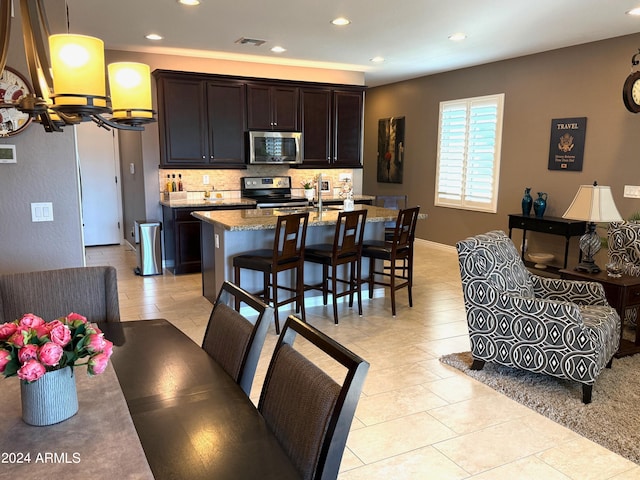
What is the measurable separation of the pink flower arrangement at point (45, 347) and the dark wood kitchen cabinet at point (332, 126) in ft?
20.0

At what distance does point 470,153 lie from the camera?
281 inches

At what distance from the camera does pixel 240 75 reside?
21.9 feet

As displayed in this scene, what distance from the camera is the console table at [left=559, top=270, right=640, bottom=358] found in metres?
3.59

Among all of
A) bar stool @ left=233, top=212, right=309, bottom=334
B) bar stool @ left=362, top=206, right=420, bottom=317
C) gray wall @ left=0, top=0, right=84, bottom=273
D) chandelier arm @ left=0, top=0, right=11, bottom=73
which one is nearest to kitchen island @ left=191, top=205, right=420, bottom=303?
bar stool @ left=233, top=212, right=309, bottom=334

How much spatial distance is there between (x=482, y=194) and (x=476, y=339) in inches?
162

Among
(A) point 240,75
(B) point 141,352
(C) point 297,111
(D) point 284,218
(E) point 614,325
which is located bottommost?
(E) point 614,325

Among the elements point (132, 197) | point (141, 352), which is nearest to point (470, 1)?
point (141, 352)

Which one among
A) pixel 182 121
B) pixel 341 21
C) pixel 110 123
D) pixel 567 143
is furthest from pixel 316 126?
pixel 110 123

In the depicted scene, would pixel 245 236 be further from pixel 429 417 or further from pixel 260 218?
pixel 429 417

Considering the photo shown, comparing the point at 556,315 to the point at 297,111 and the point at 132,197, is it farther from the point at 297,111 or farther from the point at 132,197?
the point at 132,197

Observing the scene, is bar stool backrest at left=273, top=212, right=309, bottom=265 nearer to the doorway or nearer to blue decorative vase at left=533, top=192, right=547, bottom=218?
blue decorative vase at left=533, top=192, right=547, bottom=218

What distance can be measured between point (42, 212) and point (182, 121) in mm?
3646

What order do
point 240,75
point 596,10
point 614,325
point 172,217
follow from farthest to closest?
point 240,75 → point 172,217 → point 596,10 → point 614,325

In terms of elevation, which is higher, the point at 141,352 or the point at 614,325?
the point at 141,352
